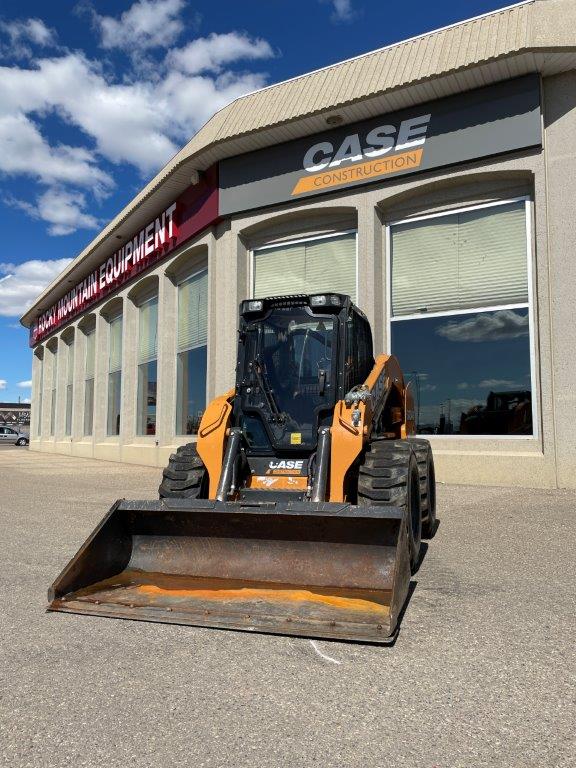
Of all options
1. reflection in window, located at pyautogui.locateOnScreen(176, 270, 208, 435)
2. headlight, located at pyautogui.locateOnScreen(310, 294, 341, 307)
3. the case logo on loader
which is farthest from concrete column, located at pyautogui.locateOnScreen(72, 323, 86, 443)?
the case logo on loader

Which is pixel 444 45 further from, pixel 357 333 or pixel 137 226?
pixel 137 226

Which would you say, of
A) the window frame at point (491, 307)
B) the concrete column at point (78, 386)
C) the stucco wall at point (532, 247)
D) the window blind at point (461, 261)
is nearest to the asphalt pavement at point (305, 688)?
the stucco wall at point (532, 247)

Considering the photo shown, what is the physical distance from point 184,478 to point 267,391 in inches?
50.1

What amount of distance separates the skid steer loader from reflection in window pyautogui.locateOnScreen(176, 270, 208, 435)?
10803 millimetres

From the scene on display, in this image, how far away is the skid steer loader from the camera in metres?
4.59

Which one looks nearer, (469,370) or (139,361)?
(469,370)

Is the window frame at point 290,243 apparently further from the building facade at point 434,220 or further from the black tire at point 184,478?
the black tire at point 184,478

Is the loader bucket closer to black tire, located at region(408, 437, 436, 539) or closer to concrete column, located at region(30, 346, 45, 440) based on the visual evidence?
black tire, located at region(408, 437, 436, 539)

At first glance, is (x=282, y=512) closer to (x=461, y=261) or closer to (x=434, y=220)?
(x=461, y=261)

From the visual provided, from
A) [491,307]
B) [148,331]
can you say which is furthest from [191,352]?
[491,307]

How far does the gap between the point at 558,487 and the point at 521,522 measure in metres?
3.58

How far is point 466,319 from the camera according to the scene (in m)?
13.6

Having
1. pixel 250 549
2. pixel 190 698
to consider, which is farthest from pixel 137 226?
pixel 190 698

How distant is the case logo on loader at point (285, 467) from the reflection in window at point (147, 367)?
1489 centimetres
